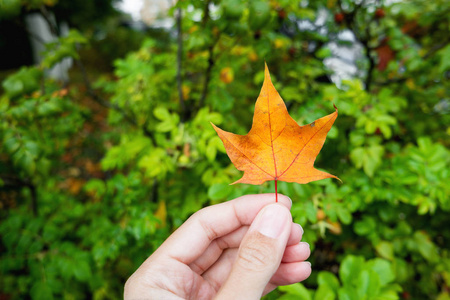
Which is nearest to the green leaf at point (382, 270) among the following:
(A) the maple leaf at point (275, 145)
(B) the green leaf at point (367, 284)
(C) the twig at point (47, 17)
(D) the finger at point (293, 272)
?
(B) the green leaf at point (367, 284)

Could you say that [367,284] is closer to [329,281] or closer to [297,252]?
[329,281]

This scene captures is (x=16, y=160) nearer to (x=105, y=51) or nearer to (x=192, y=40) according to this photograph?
(x=192, y=40)

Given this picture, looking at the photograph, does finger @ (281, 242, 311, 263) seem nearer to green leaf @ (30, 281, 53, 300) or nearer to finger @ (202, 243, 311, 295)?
finger @ (202, 243, 311, 295)

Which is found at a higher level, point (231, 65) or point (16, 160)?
point (231, 65)

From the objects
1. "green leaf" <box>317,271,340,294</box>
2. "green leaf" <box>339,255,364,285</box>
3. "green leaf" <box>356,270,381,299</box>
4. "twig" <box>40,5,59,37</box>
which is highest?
"twig" <box>40,5,59,37</box>

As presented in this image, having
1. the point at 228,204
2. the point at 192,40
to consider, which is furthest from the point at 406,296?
the point at 192,40

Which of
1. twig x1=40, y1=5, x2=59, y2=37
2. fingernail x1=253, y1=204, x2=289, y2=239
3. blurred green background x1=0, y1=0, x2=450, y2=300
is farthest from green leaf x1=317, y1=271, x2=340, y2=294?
twig x1=40, y1=5, x2=59, y2=37
